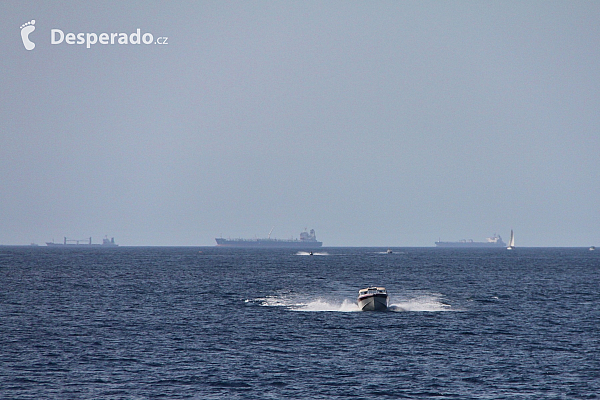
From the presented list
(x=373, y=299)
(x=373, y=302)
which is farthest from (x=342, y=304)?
(x=373, y=299)

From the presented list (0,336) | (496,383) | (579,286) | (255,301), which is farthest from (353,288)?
(496,383)

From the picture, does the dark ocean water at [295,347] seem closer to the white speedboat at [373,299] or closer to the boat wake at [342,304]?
the boat wake at [342,304]

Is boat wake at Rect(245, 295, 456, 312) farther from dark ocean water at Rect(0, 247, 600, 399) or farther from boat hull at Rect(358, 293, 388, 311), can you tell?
boat hull at Rect(358, 293, 388, 311)

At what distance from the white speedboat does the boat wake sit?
5.59ft

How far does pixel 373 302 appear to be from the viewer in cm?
8019

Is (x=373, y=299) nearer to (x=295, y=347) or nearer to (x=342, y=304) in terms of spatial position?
(x=342, y=304)

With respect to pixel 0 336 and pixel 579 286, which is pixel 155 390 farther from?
pixel 579 286

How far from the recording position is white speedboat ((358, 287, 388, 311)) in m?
79.3

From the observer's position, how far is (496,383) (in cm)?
4397

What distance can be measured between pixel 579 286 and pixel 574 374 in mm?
86035

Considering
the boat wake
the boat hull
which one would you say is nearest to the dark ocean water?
the boat wake

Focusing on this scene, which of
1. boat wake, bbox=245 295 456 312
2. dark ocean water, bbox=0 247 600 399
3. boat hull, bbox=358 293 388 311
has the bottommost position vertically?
dark ocean water, bbox=0 247 600 399

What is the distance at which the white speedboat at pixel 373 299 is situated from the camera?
79350 mm

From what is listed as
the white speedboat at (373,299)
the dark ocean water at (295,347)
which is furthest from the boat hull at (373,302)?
the dark ocean water at (295,347)
